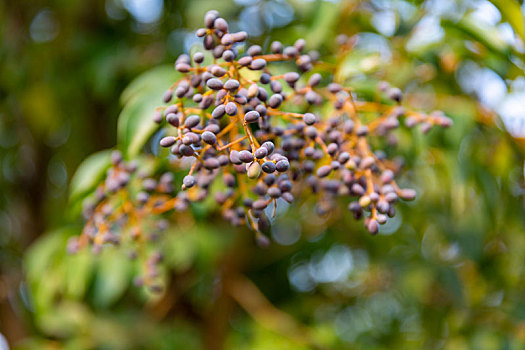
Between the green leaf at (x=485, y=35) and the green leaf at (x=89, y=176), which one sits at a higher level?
the green leaf at (x=485, y=35)

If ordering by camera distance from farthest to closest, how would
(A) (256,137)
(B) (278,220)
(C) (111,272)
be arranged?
(B) (278,220)
(C) (111,272)
(A) (256,137)

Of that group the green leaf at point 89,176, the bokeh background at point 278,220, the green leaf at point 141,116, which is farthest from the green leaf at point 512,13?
the green leaf at point 89,176

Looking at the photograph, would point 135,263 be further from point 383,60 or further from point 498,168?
point 498,168

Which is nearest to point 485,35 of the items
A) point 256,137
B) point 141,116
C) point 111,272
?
point 256,137

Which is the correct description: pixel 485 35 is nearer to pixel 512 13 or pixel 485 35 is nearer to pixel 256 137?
pixel 512 13

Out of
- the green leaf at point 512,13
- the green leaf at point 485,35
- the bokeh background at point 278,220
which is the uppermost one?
the green leaf at point 512,13

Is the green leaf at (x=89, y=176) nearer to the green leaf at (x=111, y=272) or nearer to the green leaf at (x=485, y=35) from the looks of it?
the green leaf at (x=111, y=272)
